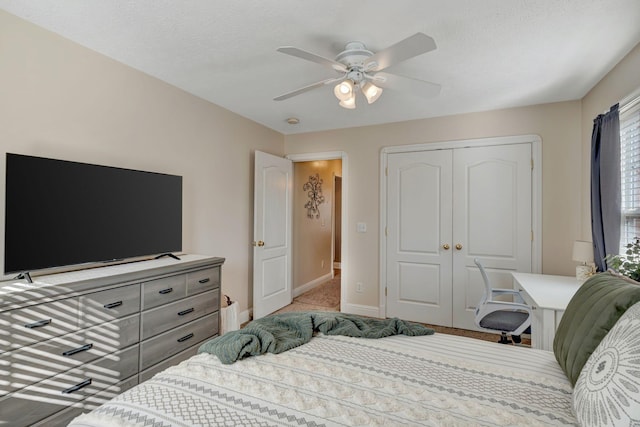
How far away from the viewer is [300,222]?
510 centimetres

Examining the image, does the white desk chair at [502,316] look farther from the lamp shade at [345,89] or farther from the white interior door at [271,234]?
the white interior door at [271,234]

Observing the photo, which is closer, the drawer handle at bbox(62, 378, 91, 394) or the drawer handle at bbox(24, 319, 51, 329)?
the drawer handle at bbox(24, 319, 51, 329)

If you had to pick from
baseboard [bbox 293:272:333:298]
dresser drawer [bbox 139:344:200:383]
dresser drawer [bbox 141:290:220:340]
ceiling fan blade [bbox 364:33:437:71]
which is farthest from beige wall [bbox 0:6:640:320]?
ceiling fan blade [bbox 364:33:437:71]

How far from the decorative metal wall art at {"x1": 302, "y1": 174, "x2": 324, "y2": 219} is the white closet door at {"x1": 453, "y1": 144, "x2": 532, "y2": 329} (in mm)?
2428

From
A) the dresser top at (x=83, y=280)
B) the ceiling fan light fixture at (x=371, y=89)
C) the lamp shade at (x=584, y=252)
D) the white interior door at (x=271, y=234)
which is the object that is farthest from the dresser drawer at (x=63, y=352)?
the lamp shade at (x=584, y=252)

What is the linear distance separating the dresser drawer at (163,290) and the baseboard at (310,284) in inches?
105

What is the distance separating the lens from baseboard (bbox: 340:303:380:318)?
4.00 metres

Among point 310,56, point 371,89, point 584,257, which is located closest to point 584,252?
point 584,257

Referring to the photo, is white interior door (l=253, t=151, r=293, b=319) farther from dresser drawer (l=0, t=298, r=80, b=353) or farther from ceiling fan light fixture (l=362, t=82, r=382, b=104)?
dresser drawer (l=0, t=298, r=80, b=353)

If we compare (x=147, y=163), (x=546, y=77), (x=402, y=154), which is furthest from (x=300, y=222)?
(x=546, y=77)

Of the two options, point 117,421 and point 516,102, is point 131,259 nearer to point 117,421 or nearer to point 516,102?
point 117,421

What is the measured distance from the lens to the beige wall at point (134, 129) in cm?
193

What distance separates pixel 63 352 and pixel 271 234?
8.15ft

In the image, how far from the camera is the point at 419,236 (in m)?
3.79
